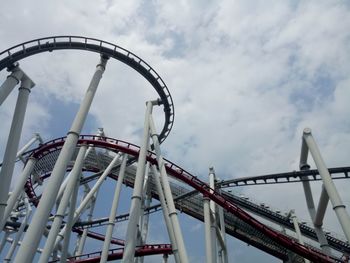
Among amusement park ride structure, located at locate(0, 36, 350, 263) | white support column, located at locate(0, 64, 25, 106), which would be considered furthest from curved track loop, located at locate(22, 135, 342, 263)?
white support column, located at locate(0, 64, 25, 106)

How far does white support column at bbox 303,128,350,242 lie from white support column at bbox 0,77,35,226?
974 centimetres

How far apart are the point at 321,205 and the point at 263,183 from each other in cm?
593

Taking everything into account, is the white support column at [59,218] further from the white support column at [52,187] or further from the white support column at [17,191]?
the white support column at [17,191]

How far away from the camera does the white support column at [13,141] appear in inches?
382

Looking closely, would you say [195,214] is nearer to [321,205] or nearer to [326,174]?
[321,205]

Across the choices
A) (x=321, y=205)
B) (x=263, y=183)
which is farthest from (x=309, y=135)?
(x=263, y=183)

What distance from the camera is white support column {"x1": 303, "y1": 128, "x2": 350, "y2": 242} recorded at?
33.1 ft

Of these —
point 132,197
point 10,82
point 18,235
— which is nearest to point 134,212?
point 132,197

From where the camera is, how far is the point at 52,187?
863 centimetres

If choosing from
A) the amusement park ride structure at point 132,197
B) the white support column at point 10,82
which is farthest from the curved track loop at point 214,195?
the white support column at point 10,82

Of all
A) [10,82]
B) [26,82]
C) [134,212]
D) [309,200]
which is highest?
[26,82]

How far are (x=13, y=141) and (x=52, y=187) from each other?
2940 millimetres

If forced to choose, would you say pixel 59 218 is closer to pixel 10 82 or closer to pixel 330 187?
pixel 10 82

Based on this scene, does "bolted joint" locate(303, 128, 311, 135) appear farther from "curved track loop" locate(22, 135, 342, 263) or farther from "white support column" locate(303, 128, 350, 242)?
"curved track loop" locate(22, 135, 342, 263)
